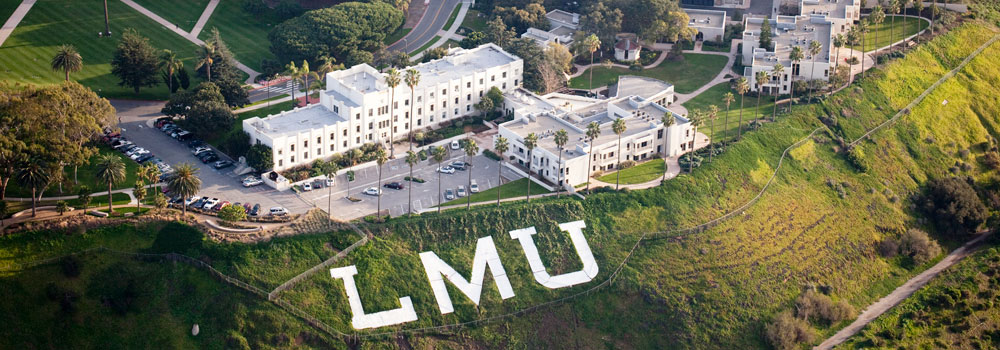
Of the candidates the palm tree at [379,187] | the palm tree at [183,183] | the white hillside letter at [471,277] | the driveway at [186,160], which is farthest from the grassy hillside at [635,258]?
the driveway at [186,160]

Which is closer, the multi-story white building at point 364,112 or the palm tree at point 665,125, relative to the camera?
the multi-story white building at point 364,112

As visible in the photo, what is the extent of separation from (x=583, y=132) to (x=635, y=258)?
26387 millimetres

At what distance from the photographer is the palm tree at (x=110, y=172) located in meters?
153

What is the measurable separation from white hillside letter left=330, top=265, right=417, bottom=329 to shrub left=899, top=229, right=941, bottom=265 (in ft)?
263

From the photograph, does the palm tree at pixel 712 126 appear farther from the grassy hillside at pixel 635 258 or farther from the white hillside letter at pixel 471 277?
the white hillside letter at pixel 471 277

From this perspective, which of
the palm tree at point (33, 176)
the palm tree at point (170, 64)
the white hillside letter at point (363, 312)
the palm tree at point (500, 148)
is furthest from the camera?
the palm tree at point (170, 64)

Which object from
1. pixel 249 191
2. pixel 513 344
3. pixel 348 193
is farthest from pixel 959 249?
pixel 249 191

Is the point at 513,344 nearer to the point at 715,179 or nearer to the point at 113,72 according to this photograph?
the point at 715,179

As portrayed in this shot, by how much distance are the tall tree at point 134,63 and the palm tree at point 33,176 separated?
42.6 metres

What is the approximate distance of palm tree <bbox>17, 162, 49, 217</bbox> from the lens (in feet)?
495

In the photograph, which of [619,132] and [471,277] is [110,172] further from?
[619,132]

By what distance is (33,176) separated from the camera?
151 metres

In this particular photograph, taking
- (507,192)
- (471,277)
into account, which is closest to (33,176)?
(471,277)

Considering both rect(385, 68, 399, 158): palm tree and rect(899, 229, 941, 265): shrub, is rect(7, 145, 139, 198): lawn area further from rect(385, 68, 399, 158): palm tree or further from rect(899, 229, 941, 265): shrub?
rect(899, 229, 941, 265): shrub
